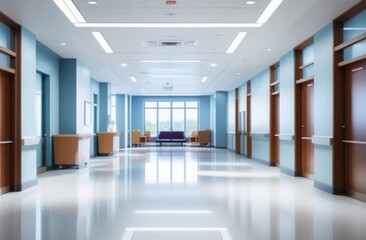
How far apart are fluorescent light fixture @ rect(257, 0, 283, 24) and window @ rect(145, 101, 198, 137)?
2561 cm

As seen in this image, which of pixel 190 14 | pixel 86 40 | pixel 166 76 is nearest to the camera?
pixel 190 14

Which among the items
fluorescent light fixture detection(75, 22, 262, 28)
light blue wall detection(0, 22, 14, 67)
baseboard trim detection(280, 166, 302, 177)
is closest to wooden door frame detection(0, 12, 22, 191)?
light blue wall detection(0, 22, 14, 67)

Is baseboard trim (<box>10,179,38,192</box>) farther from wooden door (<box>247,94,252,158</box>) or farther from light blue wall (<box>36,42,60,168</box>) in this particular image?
wooden door (<box>247,94,252,158</box>)

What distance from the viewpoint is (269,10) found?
8352 mm

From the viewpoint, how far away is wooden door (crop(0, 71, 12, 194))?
8.40 meters

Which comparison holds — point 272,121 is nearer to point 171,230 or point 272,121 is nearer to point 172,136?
point 171,230

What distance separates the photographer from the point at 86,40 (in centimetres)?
1100

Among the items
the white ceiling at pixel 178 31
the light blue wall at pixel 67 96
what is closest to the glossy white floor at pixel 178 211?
the light blue wall at pixel 67 96

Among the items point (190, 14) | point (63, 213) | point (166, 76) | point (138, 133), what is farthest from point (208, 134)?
point (63, 213)

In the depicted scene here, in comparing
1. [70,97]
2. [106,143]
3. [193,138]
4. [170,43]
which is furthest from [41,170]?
[193,138]

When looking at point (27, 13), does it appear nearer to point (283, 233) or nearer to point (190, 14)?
point (190, 14)

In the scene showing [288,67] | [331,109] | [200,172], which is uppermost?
[288,67]

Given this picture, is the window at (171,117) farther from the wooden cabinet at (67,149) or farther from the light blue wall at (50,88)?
the wooden cabinet at (67,149)

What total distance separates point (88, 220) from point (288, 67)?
866 cm
